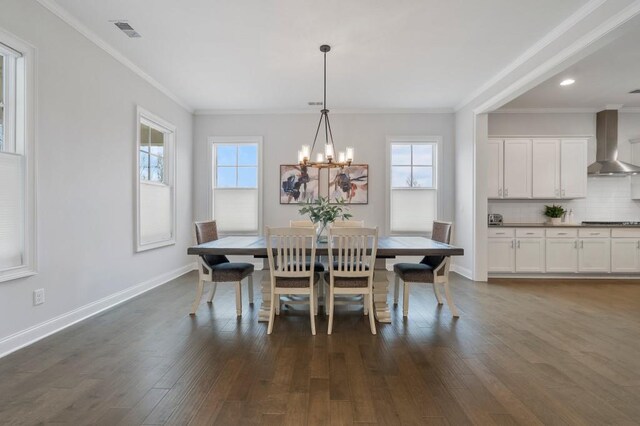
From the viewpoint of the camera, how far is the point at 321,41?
11.3 feet

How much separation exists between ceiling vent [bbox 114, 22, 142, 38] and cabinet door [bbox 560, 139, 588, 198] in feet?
20.5

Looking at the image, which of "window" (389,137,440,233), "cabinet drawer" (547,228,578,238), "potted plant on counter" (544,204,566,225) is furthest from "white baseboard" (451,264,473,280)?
"potted plant on counter" (544,204,566,225)

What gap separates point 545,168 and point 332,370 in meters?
5.12

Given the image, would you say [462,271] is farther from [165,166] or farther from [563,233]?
[165,166]

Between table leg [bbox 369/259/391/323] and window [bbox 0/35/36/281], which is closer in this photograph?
window [bbox 0/35/36/281]

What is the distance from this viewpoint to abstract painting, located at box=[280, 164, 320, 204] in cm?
587

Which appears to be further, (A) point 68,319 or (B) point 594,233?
(B) point 594,233

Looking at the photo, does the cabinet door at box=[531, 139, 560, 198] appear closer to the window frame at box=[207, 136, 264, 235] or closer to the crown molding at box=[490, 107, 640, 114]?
the crown molding at box=[490, 107, 640, 114]

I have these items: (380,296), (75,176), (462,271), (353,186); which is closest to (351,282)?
(380,296)

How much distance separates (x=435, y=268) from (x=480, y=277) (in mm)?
2211

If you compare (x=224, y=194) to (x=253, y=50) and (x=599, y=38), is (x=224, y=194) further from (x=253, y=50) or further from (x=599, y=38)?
(x=599, y=38)

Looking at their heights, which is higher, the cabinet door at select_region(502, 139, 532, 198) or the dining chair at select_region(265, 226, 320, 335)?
the cabinet door at select_region(502, 139, 532, 198)

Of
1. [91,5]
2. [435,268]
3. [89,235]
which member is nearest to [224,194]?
[89,235]

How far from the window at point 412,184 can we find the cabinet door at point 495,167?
2.92 feet
